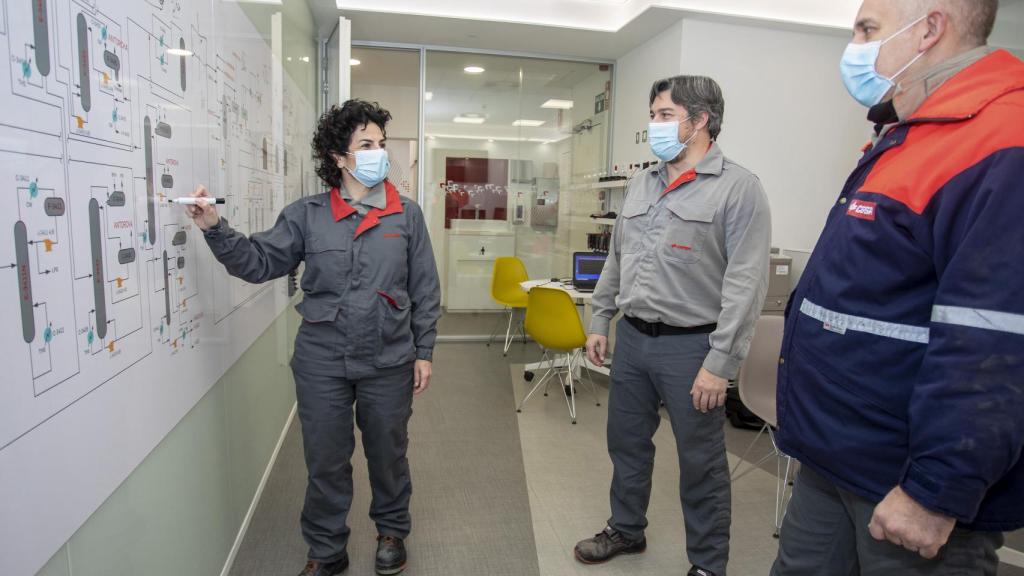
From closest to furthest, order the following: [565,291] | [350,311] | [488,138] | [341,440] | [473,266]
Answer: [350,311], [341,440], [565,291], [488,138], [473,266]

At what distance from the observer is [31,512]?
38.4 inches

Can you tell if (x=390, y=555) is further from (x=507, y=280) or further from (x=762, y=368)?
(x=507, y=280)

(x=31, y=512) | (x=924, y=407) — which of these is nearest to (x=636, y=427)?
(x=924, y=407)

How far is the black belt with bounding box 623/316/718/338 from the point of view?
2096 mm

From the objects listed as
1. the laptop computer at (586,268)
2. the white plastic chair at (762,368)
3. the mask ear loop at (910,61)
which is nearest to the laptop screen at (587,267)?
the laptop computer at (586,268)

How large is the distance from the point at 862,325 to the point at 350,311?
151 cm

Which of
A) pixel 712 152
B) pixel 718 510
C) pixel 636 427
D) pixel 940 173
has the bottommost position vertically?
pixel 718 510

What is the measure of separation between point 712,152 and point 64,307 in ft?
6.34

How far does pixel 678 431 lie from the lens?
216 cm

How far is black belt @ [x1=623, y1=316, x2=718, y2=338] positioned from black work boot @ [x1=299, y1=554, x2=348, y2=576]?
4.68 feet

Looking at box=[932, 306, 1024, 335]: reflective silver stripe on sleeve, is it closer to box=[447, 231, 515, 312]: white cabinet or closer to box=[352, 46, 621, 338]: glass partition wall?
box=[352, 46, 621, 338]: glass partition wall

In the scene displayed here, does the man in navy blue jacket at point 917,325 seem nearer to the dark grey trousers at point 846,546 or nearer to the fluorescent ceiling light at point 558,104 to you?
the dark grey trousers at point 846,546

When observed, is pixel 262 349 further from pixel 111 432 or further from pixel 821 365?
pixel 821 365

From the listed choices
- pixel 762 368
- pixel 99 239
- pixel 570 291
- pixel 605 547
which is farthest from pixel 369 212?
pixel 570 291
